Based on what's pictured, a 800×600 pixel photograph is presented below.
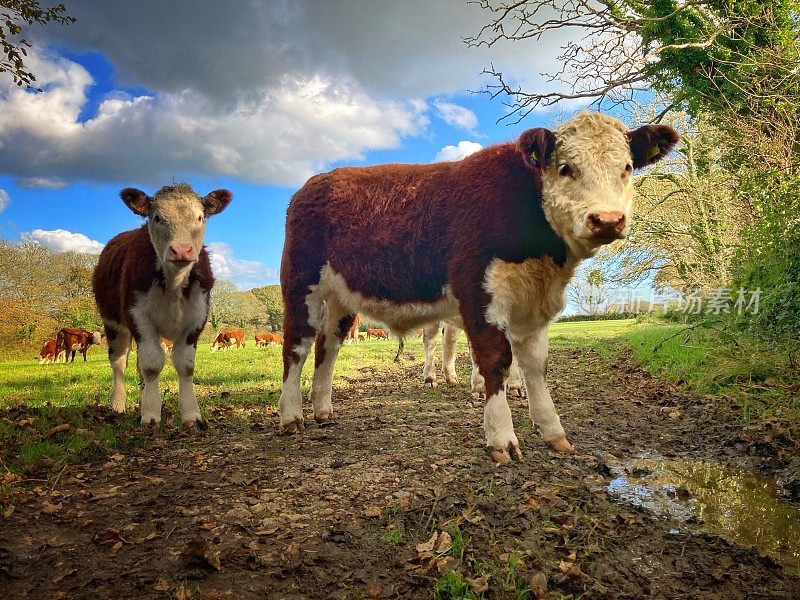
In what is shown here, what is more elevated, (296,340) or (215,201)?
(215,201)

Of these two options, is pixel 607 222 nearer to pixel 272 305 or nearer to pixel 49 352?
pixel 49 352

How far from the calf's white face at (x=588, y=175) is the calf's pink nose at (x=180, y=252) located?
3.83 metres

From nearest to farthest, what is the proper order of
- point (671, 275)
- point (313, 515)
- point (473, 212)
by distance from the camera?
1. point (313, 515)
2. point (473, 212)
3. point (671, 275)

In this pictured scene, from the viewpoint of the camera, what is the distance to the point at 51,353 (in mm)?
19719

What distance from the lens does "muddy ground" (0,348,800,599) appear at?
2.92 metres

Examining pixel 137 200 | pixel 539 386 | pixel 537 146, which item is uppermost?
pixel 137 200

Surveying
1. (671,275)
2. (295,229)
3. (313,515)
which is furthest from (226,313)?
(313,515)

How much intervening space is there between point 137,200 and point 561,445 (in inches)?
227

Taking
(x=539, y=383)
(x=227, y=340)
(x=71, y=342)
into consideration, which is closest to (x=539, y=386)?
(x=539, y=383)

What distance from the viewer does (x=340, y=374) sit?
41.7 feet

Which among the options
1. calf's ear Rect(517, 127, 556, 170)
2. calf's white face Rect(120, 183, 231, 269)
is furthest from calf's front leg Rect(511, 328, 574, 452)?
calf's white face Rect(120, 183, 231, 269)

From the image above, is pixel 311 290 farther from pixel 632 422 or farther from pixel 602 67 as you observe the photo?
pixel 602 67

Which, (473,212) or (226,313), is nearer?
(473,212)

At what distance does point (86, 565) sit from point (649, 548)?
132 inches
